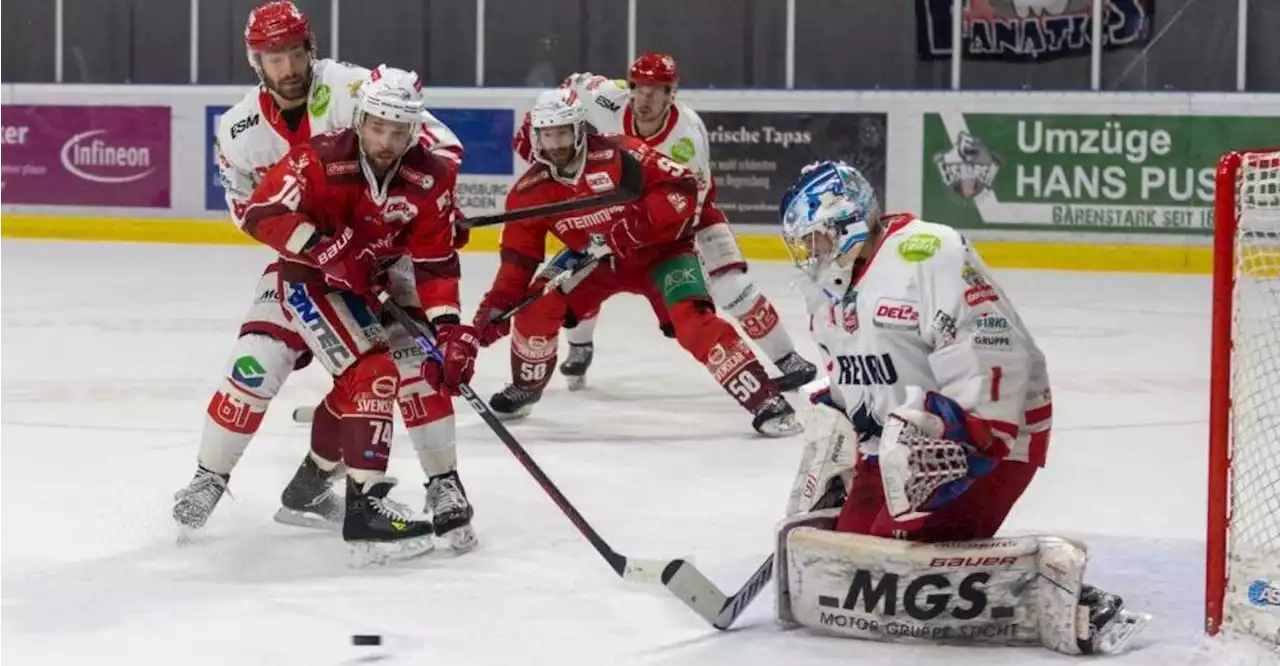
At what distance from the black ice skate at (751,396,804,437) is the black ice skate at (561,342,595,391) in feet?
3.47

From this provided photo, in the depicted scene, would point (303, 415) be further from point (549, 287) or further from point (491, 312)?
point (549, 287)

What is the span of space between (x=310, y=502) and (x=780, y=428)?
1614 millimetres

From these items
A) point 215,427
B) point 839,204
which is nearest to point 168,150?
point 215,427

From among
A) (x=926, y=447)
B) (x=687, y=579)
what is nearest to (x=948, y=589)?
(x=926, y=447)

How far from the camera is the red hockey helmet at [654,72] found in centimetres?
610

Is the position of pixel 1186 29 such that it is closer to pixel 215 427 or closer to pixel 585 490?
pixel 585 490

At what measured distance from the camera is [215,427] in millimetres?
4062

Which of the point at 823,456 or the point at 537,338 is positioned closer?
the point at 823,456

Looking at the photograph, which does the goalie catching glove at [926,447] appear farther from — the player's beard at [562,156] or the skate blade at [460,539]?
the player's beard at [562,156]

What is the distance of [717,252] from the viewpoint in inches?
239

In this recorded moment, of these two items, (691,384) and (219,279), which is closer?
(691,384)

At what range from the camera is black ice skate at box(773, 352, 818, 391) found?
6.07 meters

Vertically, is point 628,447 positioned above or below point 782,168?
below

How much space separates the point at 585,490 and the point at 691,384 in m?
1.90
